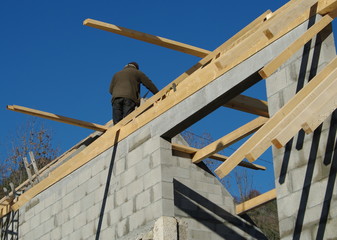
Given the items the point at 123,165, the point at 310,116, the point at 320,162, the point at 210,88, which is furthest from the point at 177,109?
the point at 310,116

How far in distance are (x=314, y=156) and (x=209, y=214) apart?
15.4 feet

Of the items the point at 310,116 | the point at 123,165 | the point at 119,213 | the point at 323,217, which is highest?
the point at 123,165

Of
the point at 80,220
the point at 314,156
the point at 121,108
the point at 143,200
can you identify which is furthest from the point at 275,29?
the point at 80,220

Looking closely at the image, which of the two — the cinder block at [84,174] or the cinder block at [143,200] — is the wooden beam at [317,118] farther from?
the cinder block at [84,174]

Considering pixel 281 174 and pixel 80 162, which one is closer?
pixel 281 174

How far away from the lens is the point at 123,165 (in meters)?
10.8

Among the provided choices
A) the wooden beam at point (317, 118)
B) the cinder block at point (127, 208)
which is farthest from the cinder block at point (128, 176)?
the wooden beam at point (317, 118)

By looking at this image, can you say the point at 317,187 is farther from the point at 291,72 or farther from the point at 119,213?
the point at 119,213

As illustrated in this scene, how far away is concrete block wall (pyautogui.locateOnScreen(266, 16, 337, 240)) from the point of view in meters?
7.05

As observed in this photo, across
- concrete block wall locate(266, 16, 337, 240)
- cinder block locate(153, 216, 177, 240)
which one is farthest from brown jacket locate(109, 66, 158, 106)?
concrete block wall locate(266, 16, 337, 240)

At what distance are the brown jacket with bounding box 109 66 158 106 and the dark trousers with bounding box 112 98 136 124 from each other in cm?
8

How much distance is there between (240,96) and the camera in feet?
33.2

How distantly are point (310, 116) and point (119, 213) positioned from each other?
201 inches

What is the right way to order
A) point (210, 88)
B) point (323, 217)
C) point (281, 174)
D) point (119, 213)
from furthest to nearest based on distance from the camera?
1. point (119, 213)
2. point (210, 88)
3. point (281, 174)
4. point (323, 217)
